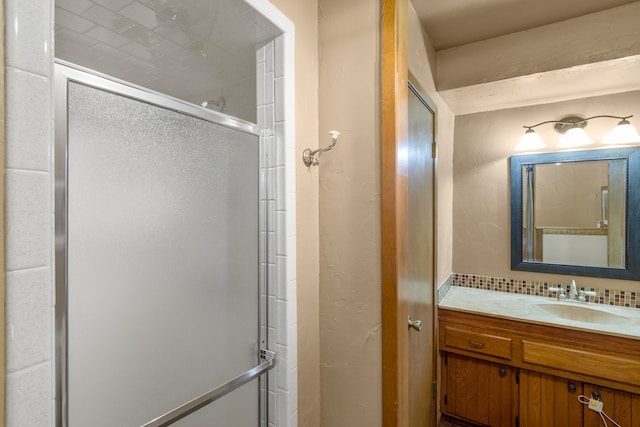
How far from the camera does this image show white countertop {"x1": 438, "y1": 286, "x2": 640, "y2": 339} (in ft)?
5.58

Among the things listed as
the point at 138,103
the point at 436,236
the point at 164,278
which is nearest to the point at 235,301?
the point at 164,278

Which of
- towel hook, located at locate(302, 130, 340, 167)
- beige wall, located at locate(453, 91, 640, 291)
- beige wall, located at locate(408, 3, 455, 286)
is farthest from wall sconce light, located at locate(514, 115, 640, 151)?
towel hook, located at locate(302, 130, 340, 167)

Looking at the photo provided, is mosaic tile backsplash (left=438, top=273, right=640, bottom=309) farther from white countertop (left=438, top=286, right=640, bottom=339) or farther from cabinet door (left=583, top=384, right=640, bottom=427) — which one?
cabinet door (left=583, top=384, right=640, bottom=427)

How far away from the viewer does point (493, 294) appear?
230 centimetres

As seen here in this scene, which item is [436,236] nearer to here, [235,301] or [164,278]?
[235,301]

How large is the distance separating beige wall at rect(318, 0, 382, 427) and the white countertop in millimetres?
1072

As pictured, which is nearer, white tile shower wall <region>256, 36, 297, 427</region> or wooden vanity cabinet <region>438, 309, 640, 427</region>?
A: white tile shower wall <region>256, 36, 297, 427</region>

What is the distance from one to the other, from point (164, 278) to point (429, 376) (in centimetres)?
175

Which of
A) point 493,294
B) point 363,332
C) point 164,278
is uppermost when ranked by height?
point 164,278

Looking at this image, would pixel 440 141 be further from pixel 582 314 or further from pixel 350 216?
→ pixel 582 314

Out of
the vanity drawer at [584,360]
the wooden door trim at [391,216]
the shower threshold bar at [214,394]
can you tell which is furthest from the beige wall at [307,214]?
the vanity drawer at [584,360]

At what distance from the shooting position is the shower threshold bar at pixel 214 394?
80 centimetres

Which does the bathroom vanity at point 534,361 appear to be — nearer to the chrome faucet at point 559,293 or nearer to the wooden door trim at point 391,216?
the chrome faucet at point 559,293

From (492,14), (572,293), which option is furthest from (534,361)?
(492,14)
